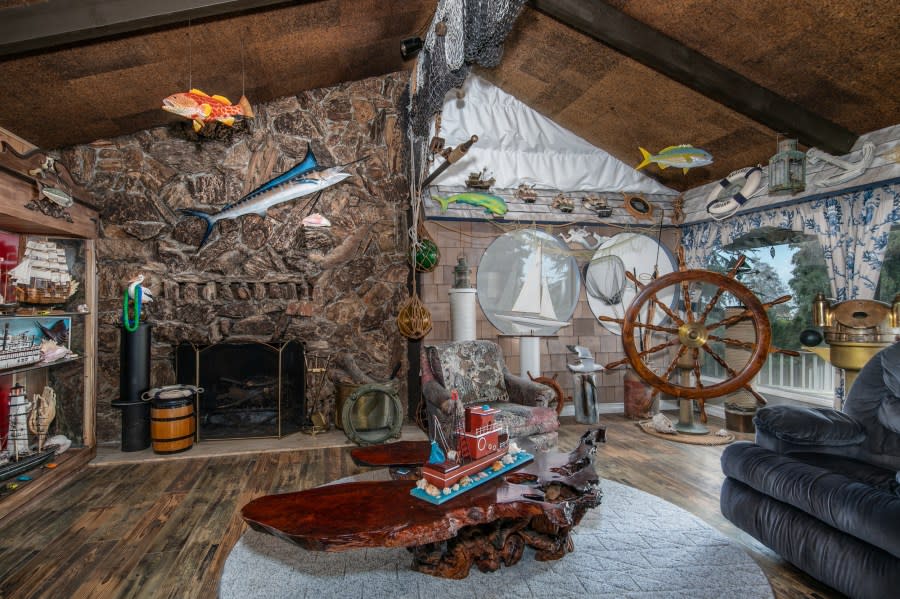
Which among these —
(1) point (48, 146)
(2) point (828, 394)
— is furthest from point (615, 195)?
(1) point (48, 146)

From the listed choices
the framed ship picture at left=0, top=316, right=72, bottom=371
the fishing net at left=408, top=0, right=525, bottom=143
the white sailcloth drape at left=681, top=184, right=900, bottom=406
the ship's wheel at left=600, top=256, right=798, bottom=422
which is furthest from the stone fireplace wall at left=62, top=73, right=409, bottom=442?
the white sailcloth drape at left=681, top=184, right=900, bottom=406

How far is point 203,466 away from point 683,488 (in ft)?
11.1

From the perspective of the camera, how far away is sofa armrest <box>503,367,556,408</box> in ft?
12.0

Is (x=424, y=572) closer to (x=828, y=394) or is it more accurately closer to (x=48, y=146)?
(x=828, y=394)

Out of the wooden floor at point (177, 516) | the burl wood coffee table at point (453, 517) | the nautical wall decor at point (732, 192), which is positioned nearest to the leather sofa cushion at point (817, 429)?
the wooden floor at point (177, 516)

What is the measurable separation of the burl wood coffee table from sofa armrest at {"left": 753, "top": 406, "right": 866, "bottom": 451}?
91cm

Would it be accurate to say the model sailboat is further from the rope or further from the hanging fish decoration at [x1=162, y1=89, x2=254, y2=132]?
the rope

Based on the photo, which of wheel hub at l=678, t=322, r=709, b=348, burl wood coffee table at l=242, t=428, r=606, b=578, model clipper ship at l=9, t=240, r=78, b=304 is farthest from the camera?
wheel hub at l=678, t=322, r=709, b=348

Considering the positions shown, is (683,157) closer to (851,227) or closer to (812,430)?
(851,227)

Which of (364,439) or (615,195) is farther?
(615,195)

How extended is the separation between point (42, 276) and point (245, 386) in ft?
5.64

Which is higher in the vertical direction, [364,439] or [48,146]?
[48,146]

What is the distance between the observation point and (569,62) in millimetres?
4410

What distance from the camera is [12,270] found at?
345 cm
